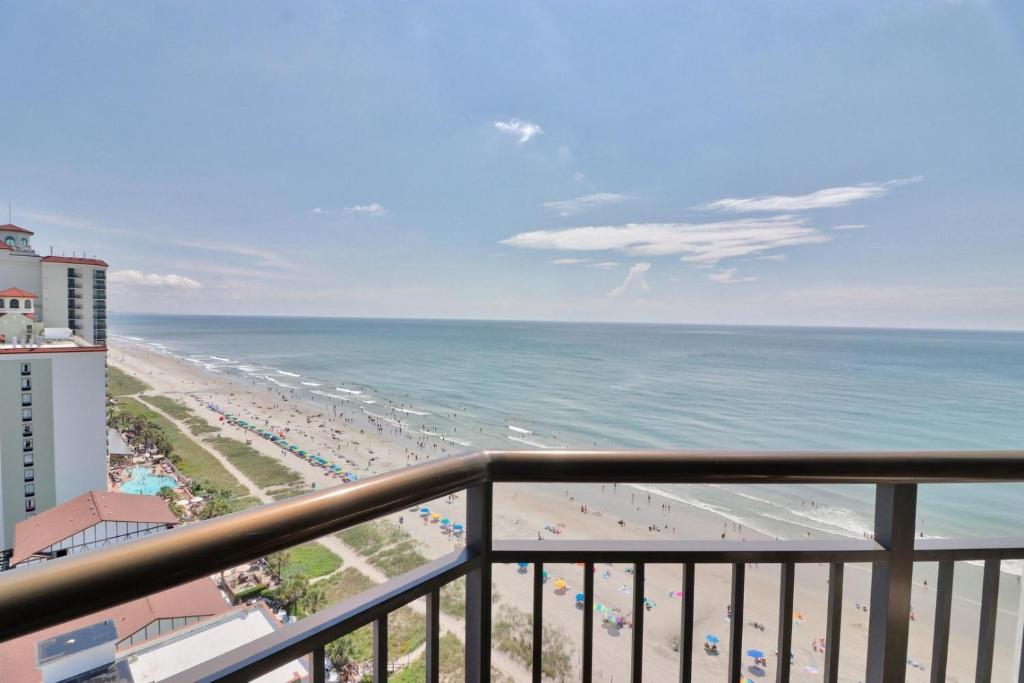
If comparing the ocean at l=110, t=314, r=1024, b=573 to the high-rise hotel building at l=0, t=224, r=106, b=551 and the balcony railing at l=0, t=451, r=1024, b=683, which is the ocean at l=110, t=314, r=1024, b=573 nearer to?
the balcony railing at l=0, t=451, r=1024, b=683

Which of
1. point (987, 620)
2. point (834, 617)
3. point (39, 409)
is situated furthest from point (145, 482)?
point (987, 620)

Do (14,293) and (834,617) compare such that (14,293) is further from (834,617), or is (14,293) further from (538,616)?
(834,617)

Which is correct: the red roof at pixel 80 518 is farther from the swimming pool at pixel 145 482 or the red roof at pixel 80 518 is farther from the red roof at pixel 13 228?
the red roof at pixel 13 228

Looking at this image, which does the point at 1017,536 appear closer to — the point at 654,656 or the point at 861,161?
the point at 654,656

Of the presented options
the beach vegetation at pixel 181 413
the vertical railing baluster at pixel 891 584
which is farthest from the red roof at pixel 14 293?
the vertical railing baluster at pixel 891 584

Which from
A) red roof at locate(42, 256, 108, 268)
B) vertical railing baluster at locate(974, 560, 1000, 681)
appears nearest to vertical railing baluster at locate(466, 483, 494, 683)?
vertical railing baluster at locate(974, 560, 1000, 681)

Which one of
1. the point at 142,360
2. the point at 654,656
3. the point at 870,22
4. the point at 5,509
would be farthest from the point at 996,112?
the point at 142,360
